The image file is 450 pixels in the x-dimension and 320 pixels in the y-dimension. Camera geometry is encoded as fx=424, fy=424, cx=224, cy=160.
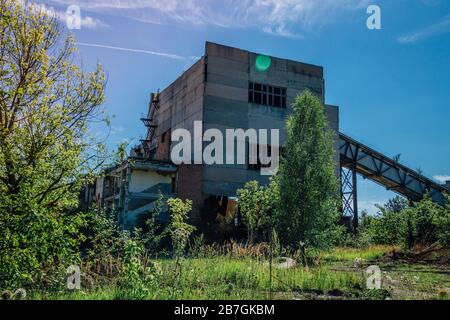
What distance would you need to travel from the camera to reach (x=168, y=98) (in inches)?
1284

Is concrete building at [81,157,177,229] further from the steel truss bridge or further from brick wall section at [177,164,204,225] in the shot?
the steel truss bridge

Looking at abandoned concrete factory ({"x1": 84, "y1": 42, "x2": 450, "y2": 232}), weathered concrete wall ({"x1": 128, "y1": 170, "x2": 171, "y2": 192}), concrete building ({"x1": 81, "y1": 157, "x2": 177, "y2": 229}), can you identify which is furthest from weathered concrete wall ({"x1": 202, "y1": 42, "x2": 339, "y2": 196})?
weathered concrete wall ({"x1": 128, "y1": 170, "x2": 171, "y2": 192})

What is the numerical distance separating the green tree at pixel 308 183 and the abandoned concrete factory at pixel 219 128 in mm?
6727

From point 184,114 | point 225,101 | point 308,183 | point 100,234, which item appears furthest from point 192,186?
point 100,234

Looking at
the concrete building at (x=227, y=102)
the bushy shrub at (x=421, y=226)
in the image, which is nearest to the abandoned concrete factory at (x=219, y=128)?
the concrete building at (x=227, y=102)

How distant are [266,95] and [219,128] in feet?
15.1

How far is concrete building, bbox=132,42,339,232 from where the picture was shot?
25.5m

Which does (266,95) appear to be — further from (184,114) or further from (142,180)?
(142,180)

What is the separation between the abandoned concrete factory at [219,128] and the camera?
2473 centimetres

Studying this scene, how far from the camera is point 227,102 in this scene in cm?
2714

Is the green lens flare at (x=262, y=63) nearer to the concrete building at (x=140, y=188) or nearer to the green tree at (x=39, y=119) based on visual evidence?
the concrete building at (x=140, y=188)

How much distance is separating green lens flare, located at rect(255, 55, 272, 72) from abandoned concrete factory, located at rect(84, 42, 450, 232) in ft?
0.22
